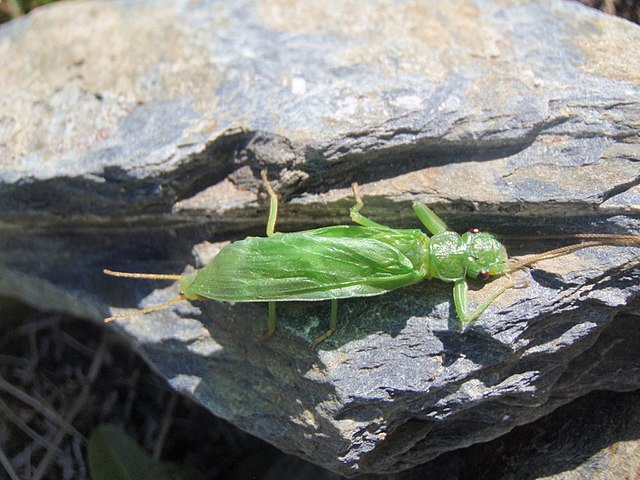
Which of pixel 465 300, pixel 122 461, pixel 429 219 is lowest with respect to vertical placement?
pixel 122 461

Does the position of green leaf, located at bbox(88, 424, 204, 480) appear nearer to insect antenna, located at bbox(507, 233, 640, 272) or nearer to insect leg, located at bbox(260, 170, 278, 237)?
insect leg, located at bbox(260, 170, 278, 237)

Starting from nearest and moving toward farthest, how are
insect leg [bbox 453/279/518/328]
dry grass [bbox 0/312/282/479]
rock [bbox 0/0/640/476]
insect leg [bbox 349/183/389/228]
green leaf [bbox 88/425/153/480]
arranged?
1. insect leg [bbox 453/279/518/328]
2. rock [bbox 0/0/640/476]
3. insect leg [bbox 349/183/389/228]
4. green leaf [bbox 88/425/153/480]
5. dry grass [bbox 0/312/282/479]

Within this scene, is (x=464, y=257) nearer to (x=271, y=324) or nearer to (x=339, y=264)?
(x=339, y=264)

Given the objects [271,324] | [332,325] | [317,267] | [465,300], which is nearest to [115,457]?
[271,324]

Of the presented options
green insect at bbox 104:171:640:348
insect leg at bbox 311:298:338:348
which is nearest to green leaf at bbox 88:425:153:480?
green insect at bbox 104:171:640:348

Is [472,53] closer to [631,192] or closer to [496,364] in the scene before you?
[631,192]

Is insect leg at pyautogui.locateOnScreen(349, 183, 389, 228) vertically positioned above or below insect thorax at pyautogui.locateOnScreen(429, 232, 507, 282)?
above

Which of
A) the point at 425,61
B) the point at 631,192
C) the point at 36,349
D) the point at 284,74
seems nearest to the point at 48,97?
the point at 284,74
